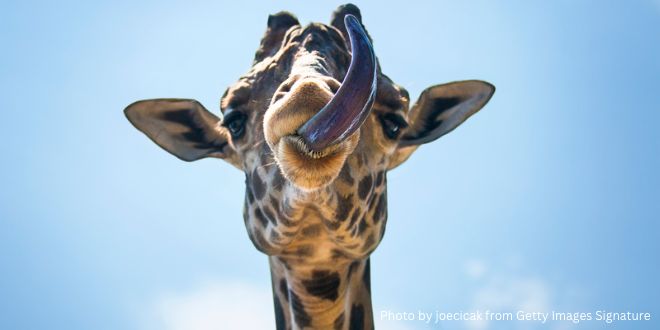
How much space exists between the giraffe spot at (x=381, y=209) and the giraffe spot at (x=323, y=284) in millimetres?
439

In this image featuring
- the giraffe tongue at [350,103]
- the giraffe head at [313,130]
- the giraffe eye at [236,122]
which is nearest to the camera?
the giraffe tongue at [350,103]

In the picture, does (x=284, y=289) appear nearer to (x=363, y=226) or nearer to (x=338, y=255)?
(x=338, y=255)

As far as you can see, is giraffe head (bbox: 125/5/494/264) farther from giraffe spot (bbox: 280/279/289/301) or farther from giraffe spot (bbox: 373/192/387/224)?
giraffe spot (bbox: 280/279/289/301)

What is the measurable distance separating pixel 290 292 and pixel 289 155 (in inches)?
62.6

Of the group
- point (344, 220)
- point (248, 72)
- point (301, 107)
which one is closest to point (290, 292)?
point (344, 220)

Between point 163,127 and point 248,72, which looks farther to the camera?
point 163,127

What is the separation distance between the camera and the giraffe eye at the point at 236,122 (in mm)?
3961

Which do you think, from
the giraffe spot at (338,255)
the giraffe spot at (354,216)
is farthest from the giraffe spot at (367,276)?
the giraffe spot at (354,216)

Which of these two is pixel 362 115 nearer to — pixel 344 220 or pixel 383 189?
pixel 344 220

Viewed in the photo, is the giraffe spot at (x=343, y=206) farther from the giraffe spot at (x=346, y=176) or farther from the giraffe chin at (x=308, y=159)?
the giraffe chin at (x=308, y=159)

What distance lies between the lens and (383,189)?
4070 millimetres

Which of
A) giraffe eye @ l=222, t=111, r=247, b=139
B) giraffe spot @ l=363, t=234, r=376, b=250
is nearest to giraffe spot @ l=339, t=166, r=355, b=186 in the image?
giraffe spot @ l=363, t=234, r=376, b=250

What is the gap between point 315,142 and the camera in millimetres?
2631

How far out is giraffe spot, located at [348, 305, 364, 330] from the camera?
4430 millimetres
